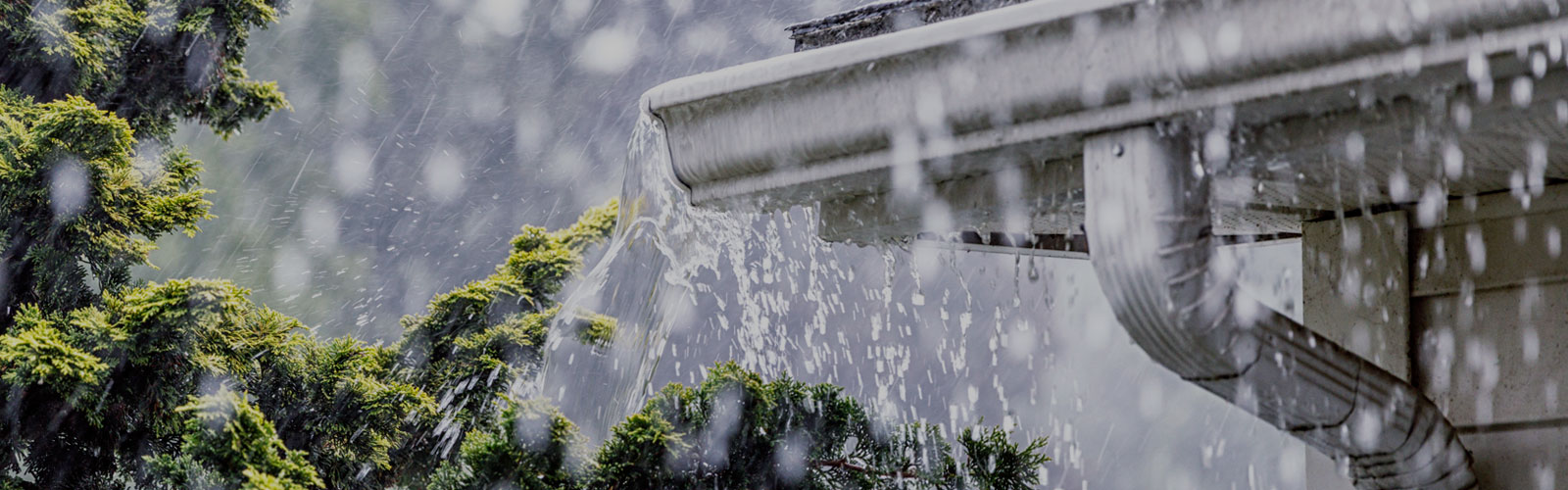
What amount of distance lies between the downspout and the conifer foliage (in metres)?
1.90

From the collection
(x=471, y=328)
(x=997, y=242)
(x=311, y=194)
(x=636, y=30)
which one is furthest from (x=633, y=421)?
(x=636, y=30)

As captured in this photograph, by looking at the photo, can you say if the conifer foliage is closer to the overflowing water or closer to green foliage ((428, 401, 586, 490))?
green foliage ((428, 401, 586, 490))

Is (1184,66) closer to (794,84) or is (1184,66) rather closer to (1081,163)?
(1081,163)

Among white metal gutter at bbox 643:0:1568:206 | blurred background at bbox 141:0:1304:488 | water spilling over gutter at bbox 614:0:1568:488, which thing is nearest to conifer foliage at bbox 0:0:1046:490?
water spilling over gutter at bbox 614:0:1568:488

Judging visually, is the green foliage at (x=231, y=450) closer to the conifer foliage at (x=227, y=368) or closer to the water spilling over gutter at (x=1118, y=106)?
the conifer foliage at (x=227, y=368)

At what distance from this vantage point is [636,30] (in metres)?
15.4

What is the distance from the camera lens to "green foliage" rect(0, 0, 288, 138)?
5.03 metres

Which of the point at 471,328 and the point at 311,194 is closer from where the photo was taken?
the point at 471,328

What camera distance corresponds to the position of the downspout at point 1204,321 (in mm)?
1943

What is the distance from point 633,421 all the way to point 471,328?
183cm

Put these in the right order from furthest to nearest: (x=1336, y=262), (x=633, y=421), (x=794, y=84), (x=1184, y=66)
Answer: (x=633, y=421) → (x=1336, y=262) → (x=794, y=84) → (x=1184, y=66)

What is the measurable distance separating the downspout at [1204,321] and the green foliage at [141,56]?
4242mm

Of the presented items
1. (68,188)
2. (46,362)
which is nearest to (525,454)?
(46,362)

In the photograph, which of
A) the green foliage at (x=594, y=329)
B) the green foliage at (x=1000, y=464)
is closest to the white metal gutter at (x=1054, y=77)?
the green foliage at (x=1000, y=464)
